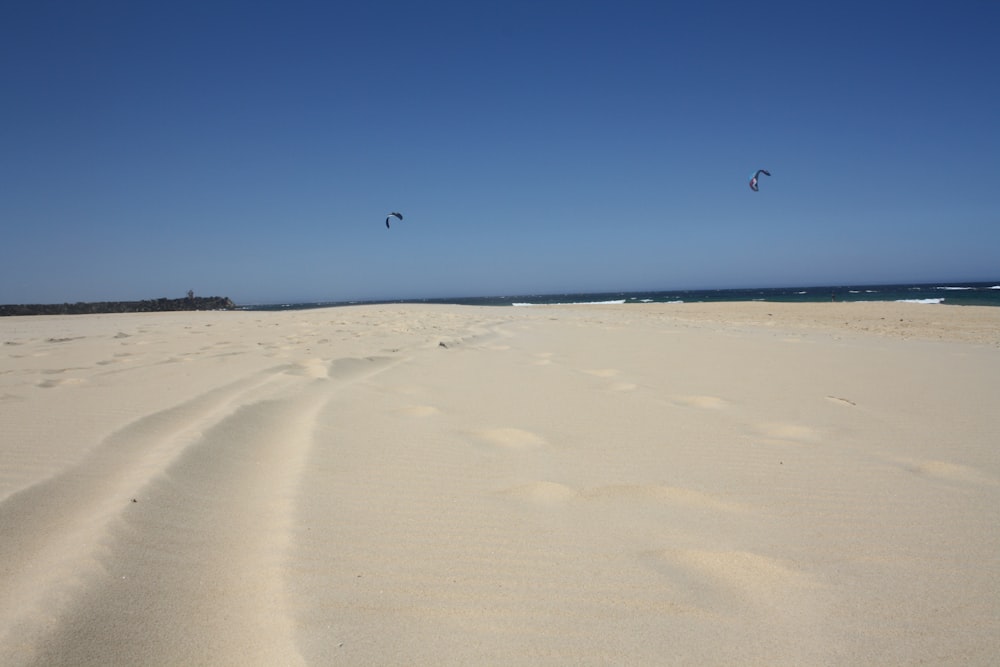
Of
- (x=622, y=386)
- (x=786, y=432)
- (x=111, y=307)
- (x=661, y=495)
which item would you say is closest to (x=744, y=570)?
(x=661, y=495)

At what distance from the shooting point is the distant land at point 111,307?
23.9 m

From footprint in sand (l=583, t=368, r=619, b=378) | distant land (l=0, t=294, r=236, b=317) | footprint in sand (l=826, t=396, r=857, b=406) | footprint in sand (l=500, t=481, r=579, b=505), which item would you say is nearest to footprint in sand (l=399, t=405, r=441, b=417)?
footprint in sand (l=500, t=481, r=579, b=505)

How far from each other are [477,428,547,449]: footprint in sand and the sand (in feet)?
0.05

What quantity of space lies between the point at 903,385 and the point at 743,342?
3.12 metres

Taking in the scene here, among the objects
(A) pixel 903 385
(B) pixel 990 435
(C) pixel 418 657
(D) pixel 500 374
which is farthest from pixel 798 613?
(A) pixel 903 385

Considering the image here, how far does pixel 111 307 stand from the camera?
2586 centimetres

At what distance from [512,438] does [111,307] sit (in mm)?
29721

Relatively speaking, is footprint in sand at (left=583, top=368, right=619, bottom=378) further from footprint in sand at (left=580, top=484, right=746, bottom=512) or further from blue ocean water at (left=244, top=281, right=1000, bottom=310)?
blue ocean water at (left=244, top=281, right=1000, bottom=310)

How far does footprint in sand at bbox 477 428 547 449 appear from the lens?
8.76 feet

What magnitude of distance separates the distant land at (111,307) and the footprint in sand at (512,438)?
80.7 ft

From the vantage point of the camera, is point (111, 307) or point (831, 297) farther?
point (831, 297)

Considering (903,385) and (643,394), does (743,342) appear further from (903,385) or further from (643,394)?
(643,394)

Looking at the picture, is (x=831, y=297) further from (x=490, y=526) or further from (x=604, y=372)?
(x=490, y=526)

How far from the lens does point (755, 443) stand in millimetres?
2699
